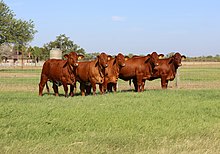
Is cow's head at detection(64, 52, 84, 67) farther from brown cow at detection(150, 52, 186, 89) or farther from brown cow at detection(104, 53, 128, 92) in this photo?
brown cow at detection(150, 52, 186, 89)

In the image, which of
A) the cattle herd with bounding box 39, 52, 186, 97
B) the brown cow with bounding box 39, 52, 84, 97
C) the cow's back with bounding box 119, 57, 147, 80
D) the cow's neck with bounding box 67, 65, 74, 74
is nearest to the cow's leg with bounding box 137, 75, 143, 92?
the cattle herd with bounding box 39, 52, 186, 97

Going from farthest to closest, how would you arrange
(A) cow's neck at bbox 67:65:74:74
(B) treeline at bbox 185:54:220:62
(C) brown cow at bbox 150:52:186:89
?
(B) treeline at bbox 185:54:220:62
(C) brown cow at bbox 150:52:186:89
(A) cow's neck at bbox 67:65:74:74

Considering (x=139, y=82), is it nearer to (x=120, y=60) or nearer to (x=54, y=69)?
(x=120, y=60)

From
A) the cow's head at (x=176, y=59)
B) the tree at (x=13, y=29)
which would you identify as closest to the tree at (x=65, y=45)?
the tree at (x=13, y=29)

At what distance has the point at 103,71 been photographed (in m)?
17.9

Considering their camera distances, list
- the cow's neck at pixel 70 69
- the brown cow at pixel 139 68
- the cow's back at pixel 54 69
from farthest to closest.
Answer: the brown cow at pixel 139 68
the cow's back at pixel 54 69
the cow's neck at pixel 70 69

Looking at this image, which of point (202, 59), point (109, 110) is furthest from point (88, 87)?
point (202, 59)

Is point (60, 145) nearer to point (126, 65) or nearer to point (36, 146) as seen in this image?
point (36, 146)

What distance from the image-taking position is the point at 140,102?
13.3 m

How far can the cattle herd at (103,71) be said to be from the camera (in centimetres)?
1752

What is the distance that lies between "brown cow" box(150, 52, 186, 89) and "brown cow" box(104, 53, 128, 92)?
6.86 feet

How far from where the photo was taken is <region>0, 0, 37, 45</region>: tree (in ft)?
182

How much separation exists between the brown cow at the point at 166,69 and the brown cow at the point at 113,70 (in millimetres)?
2091

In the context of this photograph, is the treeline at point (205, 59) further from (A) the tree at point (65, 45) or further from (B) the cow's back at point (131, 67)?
(B) the cow's back at point (131, 67)
